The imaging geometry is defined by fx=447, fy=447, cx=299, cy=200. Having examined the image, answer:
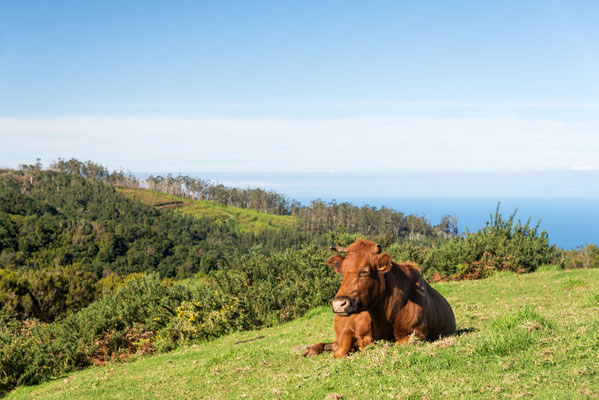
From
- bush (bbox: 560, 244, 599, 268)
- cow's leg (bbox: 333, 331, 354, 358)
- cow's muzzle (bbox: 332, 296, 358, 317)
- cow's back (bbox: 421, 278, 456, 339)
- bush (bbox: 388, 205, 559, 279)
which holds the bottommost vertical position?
bush (bbox: 560, 244, 599, 268)

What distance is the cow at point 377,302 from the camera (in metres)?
7.25

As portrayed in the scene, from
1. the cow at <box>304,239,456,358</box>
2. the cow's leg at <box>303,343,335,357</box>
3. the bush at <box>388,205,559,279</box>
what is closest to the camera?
the cow at <box>304,239,456,358</box>

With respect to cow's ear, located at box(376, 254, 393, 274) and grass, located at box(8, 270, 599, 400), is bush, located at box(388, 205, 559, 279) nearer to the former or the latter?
grass, located at box(8, 270, 599, 400)

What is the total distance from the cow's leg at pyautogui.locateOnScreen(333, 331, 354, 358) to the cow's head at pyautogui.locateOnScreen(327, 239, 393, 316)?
90 cm

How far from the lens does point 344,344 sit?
784 cm

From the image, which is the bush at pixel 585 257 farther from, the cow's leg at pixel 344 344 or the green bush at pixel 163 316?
the cow's leg at pixel 344 344

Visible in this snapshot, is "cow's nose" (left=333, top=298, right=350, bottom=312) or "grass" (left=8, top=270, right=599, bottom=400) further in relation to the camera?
"cow's nose" (left=333, top=298, right=350, bottom=312)

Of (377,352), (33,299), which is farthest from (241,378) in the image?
(33,299)

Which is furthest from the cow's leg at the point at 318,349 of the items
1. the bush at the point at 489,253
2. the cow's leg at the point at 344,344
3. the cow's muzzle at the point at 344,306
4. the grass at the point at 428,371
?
the bush at the point at 489,253

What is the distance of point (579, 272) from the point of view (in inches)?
771

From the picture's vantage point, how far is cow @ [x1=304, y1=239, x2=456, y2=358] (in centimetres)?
725

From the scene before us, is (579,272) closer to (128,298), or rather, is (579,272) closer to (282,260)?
(282,260)

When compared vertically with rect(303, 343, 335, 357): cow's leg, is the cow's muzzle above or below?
above

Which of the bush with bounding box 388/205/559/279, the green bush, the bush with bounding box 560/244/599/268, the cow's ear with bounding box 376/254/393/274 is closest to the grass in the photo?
the cow's ear with bounding box 376/254/393/274
